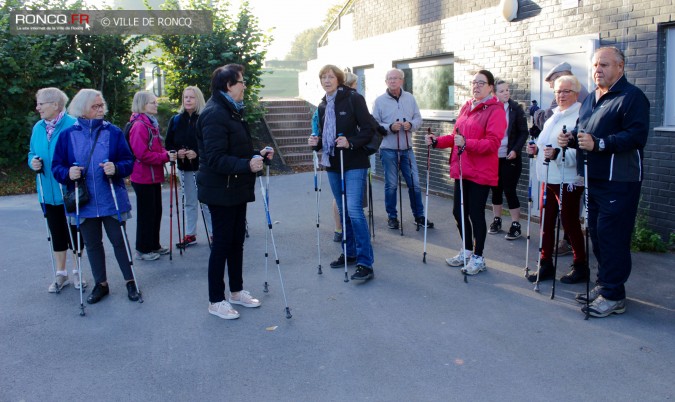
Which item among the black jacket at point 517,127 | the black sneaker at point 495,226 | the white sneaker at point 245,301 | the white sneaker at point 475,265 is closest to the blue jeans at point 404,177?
the black sneaker at point 495,226

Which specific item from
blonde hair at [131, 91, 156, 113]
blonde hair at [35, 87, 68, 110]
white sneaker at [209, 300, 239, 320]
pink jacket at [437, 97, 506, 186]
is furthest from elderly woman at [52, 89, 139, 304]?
pink jacket at [437, 97, 506, 186]

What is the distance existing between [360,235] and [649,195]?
3.48m

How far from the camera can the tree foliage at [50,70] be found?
43.1 ft

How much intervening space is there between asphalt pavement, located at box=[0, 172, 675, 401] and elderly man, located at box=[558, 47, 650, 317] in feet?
1.15

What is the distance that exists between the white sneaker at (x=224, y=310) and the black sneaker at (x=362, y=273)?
1.35 meters

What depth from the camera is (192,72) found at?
1413cm

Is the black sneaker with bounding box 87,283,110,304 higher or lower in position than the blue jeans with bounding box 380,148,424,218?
lower

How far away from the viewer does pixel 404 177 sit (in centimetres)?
843

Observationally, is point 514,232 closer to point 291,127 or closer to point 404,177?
point 404,177

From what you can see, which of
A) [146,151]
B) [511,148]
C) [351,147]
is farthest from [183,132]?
[511,148]

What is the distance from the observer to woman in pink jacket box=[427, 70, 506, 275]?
5977 mm

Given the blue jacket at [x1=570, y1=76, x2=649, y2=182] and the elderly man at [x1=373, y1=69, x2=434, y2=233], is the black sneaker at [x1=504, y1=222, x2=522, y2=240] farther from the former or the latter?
the blue jacket at [x1=570, y1=76, x2=649, y2=182]

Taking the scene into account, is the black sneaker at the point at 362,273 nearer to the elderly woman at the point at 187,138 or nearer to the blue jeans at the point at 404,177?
the elderly woman at the point at 187,138

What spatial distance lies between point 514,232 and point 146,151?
14.8ft
